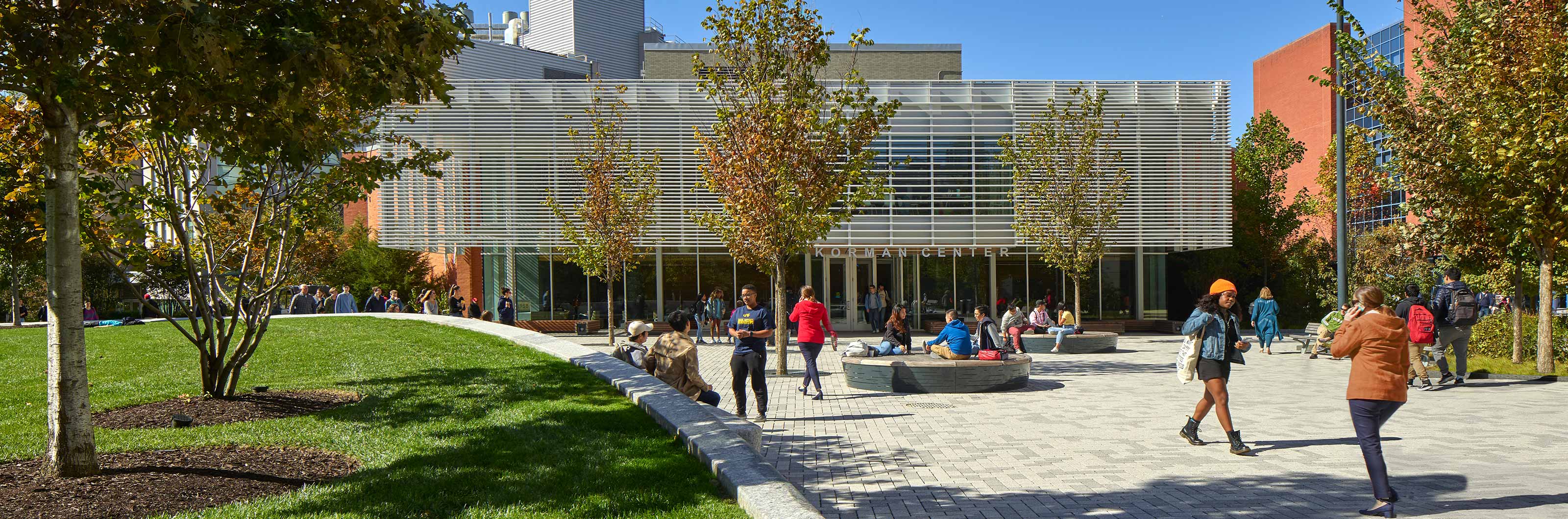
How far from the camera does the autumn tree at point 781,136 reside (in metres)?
15.0

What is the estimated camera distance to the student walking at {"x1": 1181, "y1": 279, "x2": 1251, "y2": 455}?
8.07 m

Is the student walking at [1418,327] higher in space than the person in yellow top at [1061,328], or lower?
higher

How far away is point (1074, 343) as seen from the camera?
19797mm

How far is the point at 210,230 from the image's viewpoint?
897 centimetres

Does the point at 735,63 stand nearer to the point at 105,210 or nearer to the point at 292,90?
the point at 105,210

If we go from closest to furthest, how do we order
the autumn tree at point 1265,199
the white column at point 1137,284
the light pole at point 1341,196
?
the light pole at point 1341,196 < the white column at point 1137,284 < the autumn tree at point 1265,199

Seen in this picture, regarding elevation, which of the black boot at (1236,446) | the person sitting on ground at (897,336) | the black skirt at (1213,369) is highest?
the black skirt at (1213,369)

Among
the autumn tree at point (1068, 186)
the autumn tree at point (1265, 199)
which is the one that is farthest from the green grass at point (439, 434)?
the autumn tree at point (1265, 199)

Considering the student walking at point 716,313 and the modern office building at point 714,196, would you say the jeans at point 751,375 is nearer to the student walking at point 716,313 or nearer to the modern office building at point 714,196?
the student walking at point 716,313

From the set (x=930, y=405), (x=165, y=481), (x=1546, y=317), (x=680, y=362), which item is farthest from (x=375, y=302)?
(x=1546, y=317)

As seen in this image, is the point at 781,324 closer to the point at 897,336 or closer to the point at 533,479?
the point at 897,336

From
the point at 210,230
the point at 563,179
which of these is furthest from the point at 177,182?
the point at 563,179

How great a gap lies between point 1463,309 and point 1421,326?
0.75 metres

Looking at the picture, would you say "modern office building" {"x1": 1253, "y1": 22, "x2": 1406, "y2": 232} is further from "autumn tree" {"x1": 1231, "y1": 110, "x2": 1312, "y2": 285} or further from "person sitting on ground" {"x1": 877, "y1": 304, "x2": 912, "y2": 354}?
"person sitting on ground" {"x1": 877, "y1": 304, "x2": 912, "y2": 354}
